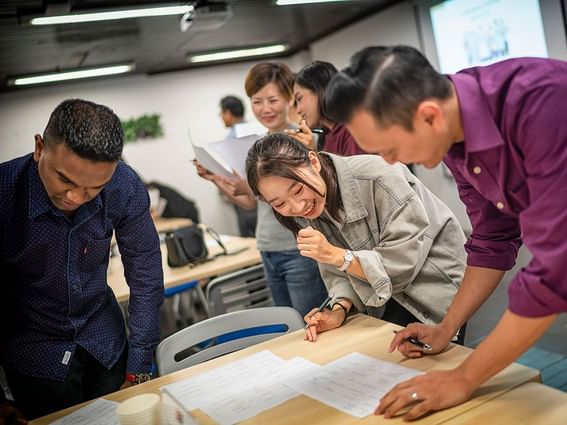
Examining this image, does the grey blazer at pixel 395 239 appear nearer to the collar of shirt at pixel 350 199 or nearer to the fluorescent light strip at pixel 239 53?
the collar of shirt at pixel 350 199

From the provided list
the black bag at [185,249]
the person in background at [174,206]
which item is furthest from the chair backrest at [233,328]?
the person in background at [174,206]

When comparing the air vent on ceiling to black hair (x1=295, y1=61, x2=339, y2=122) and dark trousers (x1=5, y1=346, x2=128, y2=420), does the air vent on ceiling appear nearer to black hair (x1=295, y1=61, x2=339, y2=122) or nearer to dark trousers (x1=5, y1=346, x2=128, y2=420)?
black hair (x1=295, y1=61, x2=339, y2=122)

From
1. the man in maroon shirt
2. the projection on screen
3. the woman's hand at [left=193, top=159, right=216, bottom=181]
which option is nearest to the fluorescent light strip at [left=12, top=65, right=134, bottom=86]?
the projection on screen

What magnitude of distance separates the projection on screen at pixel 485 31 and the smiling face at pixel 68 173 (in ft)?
12.4

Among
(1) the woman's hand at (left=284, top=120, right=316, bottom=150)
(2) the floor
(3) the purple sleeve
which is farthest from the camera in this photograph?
(2) the floor

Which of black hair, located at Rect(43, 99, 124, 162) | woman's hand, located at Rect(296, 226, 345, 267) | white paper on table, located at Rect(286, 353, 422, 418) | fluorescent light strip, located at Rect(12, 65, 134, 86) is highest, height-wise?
fluorescent light strip, located at Rect(12, 65, 134, 86)

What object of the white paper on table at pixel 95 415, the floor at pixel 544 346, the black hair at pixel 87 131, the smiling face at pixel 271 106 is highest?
the smiling face at pixel 271 106

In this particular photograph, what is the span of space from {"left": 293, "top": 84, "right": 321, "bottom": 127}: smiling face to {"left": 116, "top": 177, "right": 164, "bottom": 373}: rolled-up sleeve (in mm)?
926

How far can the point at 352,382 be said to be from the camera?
1207 mm

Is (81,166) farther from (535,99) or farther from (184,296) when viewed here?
(184,296)

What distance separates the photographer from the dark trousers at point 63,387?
1562 mm

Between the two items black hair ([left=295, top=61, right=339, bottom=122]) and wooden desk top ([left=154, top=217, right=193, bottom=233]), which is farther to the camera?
wooden desk top ([left=154, top=217, right=193, bottom=233])

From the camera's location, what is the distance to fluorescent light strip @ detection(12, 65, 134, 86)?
18.5ft

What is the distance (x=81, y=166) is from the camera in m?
1.29
